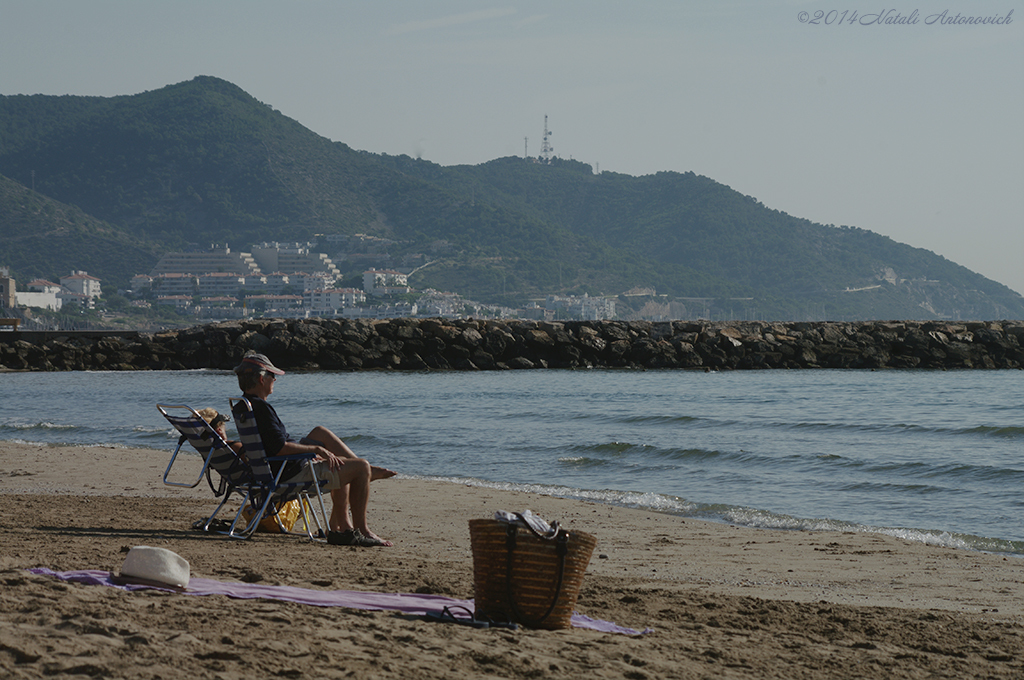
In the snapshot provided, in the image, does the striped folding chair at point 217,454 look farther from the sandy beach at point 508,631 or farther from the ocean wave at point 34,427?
the ocean wave at point 34,427

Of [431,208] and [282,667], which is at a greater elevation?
[431,208]

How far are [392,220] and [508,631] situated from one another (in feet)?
570

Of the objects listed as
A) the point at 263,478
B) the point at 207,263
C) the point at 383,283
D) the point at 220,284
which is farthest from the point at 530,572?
the point at 207,263

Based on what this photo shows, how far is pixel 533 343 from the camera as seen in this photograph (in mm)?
34344

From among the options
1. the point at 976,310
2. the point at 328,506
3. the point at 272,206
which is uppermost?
the point at 272,206

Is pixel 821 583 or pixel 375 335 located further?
pixel 375 335

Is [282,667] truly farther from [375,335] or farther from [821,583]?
[375,335]

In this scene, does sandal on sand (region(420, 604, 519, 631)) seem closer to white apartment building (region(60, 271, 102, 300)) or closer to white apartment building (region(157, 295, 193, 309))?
white apartment building (region(157, 295, 193, 309))

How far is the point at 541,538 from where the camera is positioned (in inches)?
155

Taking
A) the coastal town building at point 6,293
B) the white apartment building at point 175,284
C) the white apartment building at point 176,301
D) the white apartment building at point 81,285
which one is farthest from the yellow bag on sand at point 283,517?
the white apartment building at point 175,284

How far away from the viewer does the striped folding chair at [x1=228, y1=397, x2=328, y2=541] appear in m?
6.00

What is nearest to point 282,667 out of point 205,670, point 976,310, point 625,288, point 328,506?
point 205,670

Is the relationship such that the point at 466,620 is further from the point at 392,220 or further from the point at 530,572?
the point at 392,220

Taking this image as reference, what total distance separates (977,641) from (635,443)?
9.37 metres
